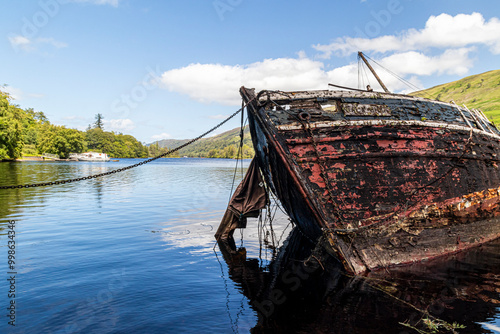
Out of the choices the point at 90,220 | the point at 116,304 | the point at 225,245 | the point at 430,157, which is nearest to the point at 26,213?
the point at 90,220

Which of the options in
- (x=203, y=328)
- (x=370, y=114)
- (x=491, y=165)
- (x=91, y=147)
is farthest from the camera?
(x=91, y=147)

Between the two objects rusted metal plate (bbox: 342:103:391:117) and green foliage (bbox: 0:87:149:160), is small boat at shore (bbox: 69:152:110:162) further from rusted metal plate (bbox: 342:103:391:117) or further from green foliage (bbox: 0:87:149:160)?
rusted metal plate (bbox: 342:103:391:117)

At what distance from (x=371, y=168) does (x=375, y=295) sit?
8.60ft

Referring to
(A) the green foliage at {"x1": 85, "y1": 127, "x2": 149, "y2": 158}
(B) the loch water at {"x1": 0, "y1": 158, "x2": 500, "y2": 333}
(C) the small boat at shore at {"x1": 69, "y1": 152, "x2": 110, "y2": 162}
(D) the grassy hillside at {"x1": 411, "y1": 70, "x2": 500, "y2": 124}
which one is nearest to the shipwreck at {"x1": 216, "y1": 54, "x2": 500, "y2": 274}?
(B) the loch water at {"x1": 0, "y1": 158, "x2": 500, "y2": 333}

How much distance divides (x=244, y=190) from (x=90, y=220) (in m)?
7.94

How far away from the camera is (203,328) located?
207 inches

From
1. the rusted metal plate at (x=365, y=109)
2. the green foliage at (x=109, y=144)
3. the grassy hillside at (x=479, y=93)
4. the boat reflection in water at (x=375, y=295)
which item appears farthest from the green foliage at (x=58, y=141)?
the rusted metal plate at (x=365, y=109)

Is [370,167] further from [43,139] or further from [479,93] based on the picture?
[479,93]

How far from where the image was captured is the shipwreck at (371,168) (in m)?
7.12

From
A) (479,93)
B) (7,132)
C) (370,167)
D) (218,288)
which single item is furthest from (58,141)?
(479,93)

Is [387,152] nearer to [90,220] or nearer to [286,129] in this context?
[286,129]

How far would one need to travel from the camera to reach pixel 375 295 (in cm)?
618

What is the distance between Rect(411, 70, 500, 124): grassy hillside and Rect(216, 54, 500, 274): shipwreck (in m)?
78.1

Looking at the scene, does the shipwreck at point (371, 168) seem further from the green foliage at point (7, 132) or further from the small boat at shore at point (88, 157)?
the small boat at shore at point (88, 157)
